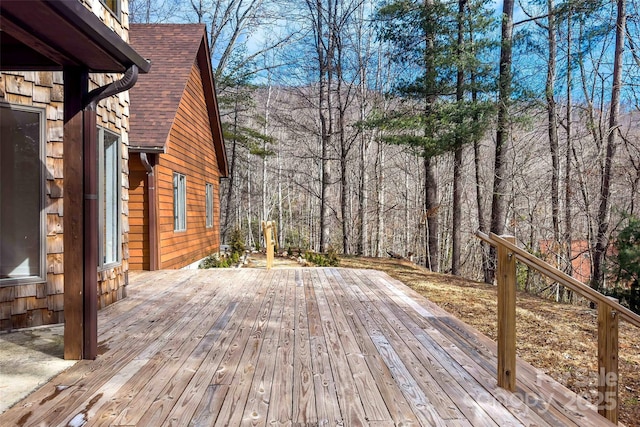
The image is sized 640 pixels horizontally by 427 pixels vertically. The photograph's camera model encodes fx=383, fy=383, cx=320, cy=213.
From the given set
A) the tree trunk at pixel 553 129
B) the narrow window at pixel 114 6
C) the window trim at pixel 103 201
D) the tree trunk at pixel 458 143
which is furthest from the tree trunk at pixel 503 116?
the narrow window at pixel 114 6

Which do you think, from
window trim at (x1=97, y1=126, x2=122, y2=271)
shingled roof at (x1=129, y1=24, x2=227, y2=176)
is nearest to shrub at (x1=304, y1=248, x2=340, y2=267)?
shingled roof at (x1=129, y1=24, x2=227, y2=176)

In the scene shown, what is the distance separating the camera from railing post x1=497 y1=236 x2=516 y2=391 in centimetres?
237

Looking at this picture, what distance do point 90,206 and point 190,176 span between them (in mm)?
6282

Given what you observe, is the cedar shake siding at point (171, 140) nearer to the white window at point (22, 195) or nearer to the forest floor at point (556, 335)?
the white window at point (22, 195)

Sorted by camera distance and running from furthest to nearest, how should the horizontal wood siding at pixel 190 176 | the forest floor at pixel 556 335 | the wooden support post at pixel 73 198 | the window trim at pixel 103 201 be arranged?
the horizontal wood siding at pixel 190 176 → the window trim at pixel 103 201 → the forest floor at pixel 556 335 → the wooden support post at pixel 73 198

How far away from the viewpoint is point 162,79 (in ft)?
26.4

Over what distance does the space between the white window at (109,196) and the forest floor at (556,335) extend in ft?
16.1

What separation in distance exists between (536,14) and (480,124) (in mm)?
5220

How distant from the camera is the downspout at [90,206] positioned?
9.07 ft

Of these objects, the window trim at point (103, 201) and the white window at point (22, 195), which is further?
A: the window trim at point (103, 201)

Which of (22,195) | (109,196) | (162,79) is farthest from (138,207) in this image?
(22,195)

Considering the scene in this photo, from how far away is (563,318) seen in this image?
604 centimetres

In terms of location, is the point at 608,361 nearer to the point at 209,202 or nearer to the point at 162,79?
the point at 162,79

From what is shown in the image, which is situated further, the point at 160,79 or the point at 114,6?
the point at 160,79
